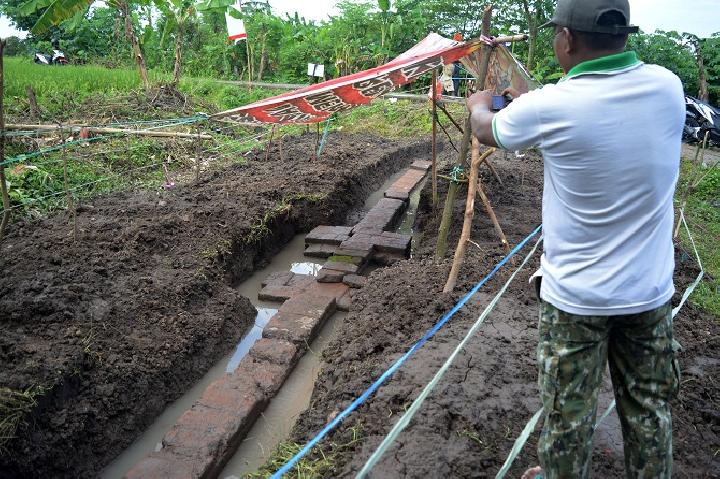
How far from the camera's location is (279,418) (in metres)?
3.85

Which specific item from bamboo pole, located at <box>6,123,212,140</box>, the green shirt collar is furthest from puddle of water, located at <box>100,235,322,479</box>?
the green shirt collar

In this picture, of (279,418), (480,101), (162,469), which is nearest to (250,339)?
(279,418)

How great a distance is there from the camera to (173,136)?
8.50 metres

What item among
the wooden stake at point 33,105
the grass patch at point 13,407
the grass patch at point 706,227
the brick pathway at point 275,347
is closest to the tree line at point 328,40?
the wooden stake at point 33,105

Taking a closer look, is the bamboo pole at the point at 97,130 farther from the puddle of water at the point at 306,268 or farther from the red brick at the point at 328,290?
the red brick at the point at 328,290

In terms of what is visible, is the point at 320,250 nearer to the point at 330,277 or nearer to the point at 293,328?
the point at 330,277

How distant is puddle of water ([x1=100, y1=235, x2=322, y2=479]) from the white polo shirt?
2952mm

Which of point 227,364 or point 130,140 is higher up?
point 130,140

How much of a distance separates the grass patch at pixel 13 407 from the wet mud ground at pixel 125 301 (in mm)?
27

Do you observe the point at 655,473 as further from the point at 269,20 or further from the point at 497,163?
the point at 269,20

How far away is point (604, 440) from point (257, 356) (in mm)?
2493

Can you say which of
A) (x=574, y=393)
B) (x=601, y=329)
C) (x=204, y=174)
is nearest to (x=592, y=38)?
(x=601, y=329)

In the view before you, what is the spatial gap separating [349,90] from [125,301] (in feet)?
A: 7.87

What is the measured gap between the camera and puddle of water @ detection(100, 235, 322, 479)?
354 cm
